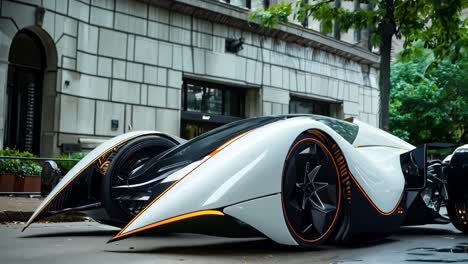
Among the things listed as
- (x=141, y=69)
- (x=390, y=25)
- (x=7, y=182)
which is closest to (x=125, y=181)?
(x=7, y=182)

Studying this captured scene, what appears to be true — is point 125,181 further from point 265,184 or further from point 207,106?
point 207,106

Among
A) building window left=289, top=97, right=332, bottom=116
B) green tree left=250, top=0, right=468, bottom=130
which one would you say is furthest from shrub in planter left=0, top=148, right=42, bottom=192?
building window left=289, top=97, right=332, bottom=116

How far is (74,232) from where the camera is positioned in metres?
7.13

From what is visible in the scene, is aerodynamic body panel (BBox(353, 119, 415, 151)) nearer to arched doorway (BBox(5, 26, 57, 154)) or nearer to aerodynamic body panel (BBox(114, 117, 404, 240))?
aerodynamic body panel (BBox(114, 117, 404, 240))

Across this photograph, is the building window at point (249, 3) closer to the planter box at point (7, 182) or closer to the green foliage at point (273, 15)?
the green foliage at point (273, 15)

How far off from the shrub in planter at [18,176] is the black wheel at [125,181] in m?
5.52

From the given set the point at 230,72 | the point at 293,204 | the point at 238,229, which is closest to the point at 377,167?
the point at 293,204

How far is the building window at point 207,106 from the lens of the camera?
1927 centimetres

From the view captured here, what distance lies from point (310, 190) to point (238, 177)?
891 millimetres

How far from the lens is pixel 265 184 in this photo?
196 inches

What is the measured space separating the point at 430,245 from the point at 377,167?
3.33 ft

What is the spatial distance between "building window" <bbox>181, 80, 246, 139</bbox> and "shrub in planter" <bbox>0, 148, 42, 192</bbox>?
768 centimetres

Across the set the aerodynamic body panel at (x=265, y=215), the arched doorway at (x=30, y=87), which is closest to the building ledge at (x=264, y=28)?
the arched doorway at (x=30, y=87)

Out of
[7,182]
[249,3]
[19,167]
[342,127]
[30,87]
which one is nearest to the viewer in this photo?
[342,127]
